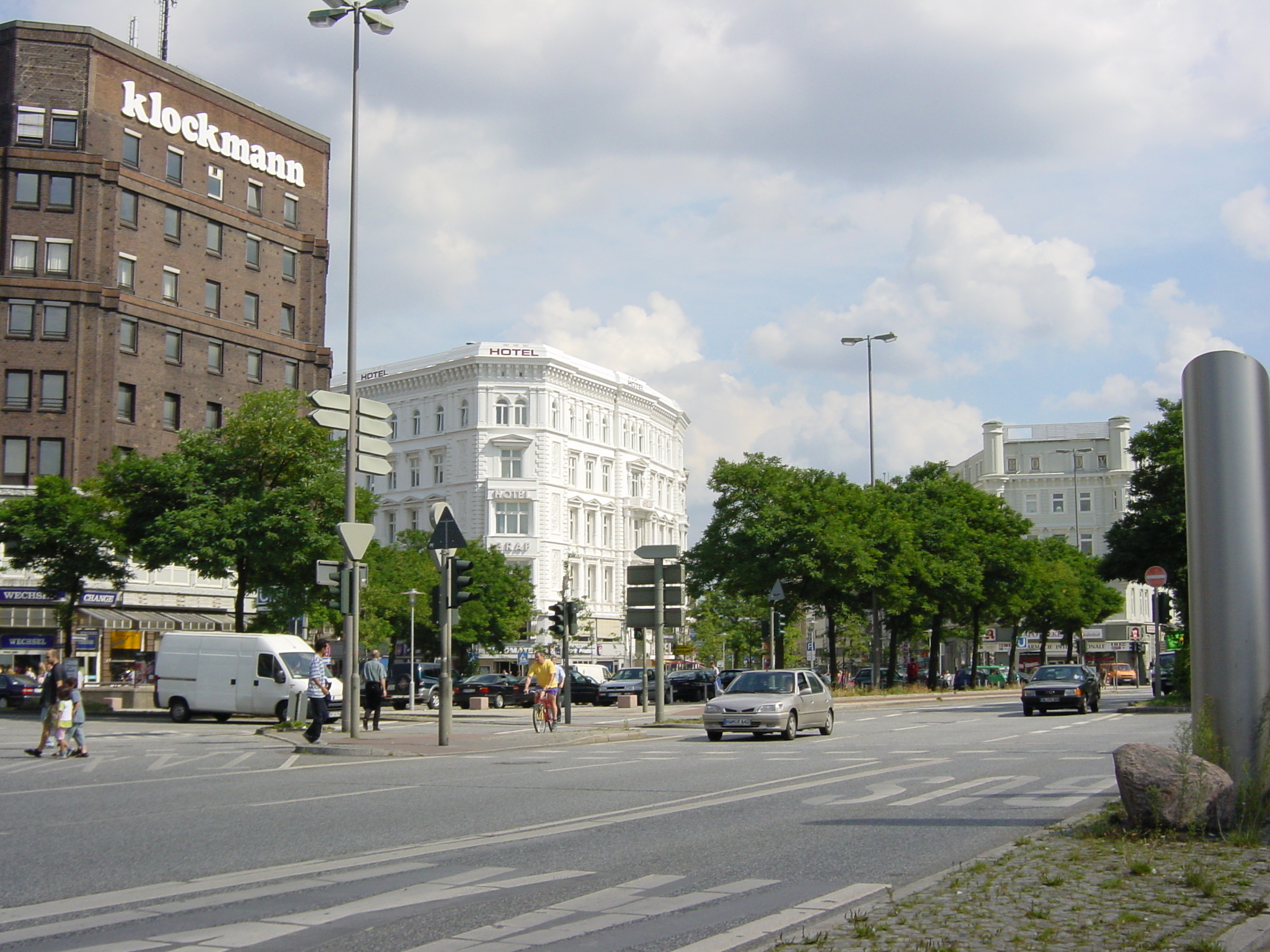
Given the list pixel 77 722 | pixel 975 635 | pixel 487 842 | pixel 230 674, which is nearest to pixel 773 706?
pixel 77 722

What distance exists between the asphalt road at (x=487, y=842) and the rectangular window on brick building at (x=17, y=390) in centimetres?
3437

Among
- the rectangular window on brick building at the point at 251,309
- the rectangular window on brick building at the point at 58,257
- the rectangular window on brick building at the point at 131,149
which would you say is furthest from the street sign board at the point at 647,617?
the rectangular window on brick building at the point at 251,309

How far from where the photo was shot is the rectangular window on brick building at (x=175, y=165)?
186 feet

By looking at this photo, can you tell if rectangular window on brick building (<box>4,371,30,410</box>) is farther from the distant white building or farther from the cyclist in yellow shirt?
the distant white building

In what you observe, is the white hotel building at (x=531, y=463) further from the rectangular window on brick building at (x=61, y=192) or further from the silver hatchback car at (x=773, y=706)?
the silver hatchback car at (x=773, y=706)

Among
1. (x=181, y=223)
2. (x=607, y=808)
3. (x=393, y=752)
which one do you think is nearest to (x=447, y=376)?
(x=181, y=223)

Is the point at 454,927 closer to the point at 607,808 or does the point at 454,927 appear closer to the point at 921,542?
the point at 607,808

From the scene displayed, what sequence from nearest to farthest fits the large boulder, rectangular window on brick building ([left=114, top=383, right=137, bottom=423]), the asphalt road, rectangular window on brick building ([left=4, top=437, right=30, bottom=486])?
the asphalt road
the large boulder
rectangular window on brick building ([left=4, top=437, right=30, bottom=486])
rectangular window on brick building ([left=114, top=383, right=137, bottom=423])

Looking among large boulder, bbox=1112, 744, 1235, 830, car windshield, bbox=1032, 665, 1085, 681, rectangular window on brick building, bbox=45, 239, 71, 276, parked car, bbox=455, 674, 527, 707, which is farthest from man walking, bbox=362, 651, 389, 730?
rectangular window on brick building, bbox=45, 239, 71, 276

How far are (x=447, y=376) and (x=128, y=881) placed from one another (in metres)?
82.8

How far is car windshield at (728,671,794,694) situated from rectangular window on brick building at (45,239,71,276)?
123 ft

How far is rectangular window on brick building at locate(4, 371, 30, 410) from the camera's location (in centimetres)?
5141

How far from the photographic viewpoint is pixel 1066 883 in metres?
7.62

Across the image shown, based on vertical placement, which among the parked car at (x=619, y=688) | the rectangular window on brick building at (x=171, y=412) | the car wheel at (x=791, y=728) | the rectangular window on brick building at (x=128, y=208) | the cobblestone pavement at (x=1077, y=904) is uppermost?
the rectangular window on brick building at (x=128, y=208)
